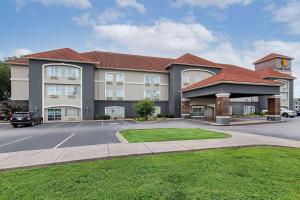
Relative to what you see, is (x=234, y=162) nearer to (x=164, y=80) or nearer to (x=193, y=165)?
(x=193, y=165)

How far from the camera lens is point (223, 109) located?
2130 centimetres

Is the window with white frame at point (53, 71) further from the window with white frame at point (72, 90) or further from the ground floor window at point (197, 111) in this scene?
the ground floor window at point (197, 111)

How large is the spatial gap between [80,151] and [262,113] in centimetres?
3996

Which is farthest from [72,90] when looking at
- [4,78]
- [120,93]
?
[4,78]

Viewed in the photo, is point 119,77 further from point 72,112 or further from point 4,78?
point 4,78

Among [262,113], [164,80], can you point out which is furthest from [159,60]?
[262,113]

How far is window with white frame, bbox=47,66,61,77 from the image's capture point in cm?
2861

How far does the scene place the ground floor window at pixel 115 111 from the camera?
32.8 meters

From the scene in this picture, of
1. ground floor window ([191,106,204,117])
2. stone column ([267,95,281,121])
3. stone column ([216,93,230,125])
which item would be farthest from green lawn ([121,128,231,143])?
ground floor window ([191,106,204,117])

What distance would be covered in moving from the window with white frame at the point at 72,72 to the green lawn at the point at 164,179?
1019 inches

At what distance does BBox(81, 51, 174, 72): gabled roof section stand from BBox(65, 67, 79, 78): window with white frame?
164 inches

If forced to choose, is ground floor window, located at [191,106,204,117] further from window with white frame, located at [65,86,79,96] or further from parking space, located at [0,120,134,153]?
parking space, located at [0,120,134,153]

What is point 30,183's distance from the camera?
15.4ft

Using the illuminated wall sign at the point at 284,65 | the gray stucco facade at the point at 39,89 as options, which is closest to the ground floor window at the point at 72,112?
the gray stucco facade at the point at 39,89
